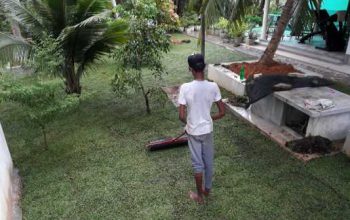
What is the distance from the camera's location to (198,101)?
9.11 ft

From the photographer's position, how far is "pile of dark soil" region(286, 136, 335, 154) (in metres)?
4.07

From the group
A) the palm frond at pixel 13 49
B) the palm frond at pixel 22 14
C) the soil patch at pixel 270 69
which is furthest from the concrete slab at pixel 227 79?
the palm frond at pixel 13 49

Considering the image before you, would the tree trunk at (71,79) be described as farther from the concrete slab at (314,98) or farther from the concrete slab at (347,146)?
the concrete slab at (347,146)

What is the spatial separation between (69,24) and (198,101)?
3.97 meters

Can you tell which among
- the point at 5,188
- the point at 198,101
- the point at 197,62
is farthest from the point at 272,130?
the point at 5,188

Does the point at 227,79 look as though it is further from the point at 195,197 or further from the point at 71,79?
the point at 195,197

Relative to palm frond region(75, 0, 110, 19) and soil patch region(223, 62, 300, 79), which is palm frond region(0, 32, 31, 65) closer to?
palm frond region(75, 0, 110, 19)

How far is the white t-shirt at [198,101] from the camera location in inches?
108

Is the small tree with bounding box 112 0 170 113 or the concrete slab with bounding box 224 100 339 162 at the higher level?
the small tree with bounding box 112 0 170 113

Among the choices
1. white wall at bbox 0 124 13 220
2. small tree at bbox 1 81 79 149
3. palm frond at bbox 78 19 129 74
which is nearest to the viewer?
white wall at bbox 0 124 13 220

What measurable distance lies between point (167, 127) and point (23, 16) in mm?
3449

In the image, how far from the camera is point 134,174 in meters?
3.81

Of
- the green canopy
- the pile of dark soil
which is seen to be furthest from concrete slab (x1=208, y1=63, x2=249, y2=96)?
the green canopy

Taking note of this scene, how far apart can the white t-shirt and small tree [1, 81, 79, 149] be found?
2051mm
